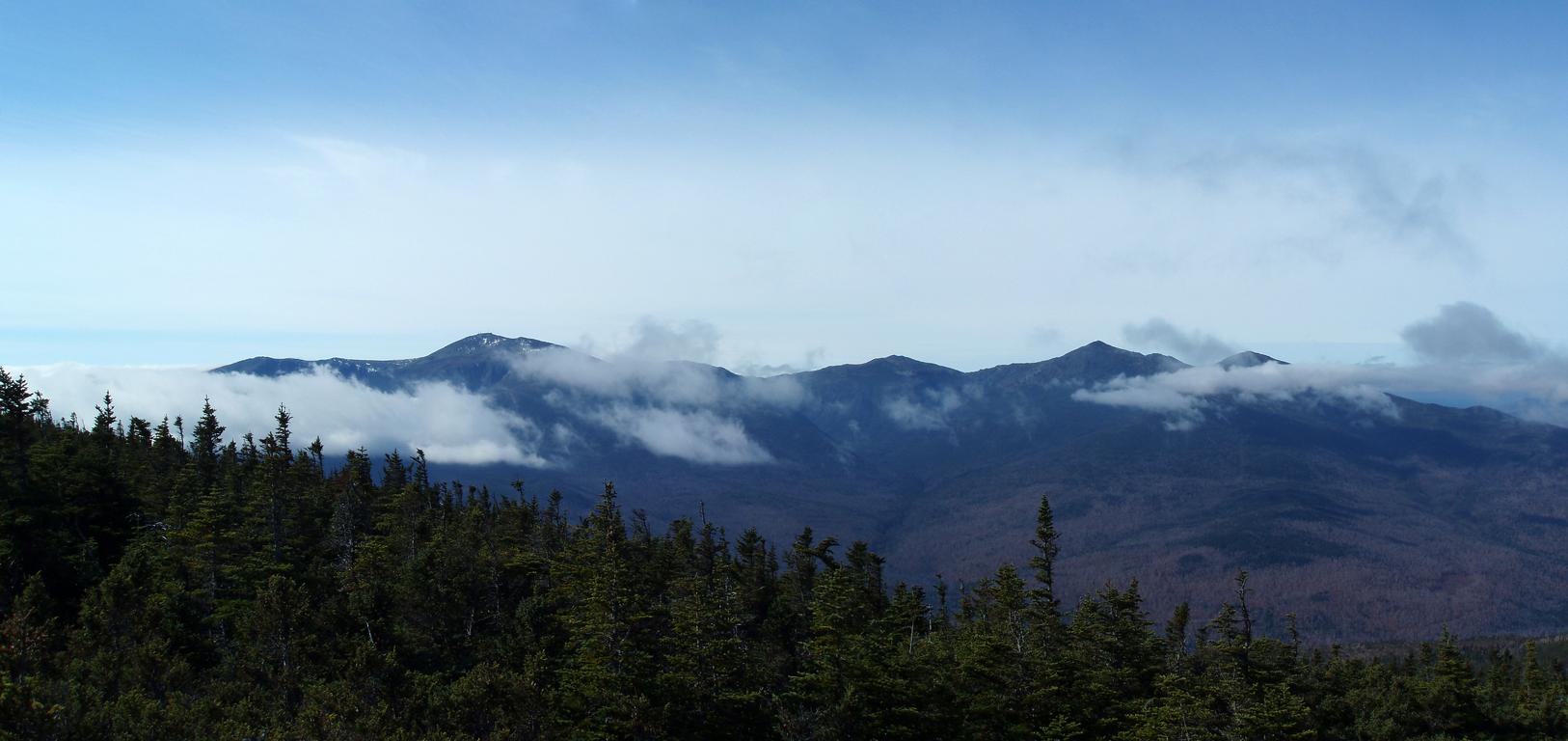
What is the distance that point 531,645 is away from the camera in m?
48.4

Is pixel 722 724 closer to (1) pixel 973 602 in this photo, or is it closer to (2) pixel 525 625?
(2) pixel 525 625

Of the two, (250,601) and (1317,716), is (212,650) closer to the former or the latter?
(250,601)

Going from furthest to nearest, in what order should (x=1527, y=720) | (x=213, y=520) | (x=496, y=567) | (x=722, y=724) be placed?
(x=1527, y=720) < (x=496, y=567) < (x=213, y=520) < (x=722, y=724)

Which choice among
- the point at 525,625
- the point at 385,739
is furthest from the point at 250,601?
the point at 385,739

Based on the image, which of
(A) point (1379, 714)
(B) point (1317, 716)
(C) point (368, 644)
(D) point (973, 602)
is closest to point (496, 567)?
(C) point (368, 644)

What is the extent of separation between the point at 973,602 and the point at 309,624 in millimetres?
53422

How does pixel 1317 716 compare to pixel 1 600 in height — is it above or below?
below

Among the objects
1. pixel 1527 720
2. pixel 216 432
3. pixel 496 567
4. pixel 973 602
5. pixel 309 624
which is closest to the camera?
pixel 309 624

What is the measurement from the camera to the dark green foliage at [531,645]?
3656 centimetres

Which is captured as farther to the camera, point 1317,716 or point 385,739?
point 1317,716

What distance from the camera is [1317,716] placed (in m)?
55.8

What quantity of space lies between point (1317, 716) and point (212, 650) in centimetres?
7046

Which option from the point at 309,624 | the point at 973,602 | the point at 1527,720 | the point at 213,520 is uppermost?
the point at 213,520

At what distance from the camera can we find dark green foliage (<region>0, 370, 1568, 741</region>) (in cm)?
3656
